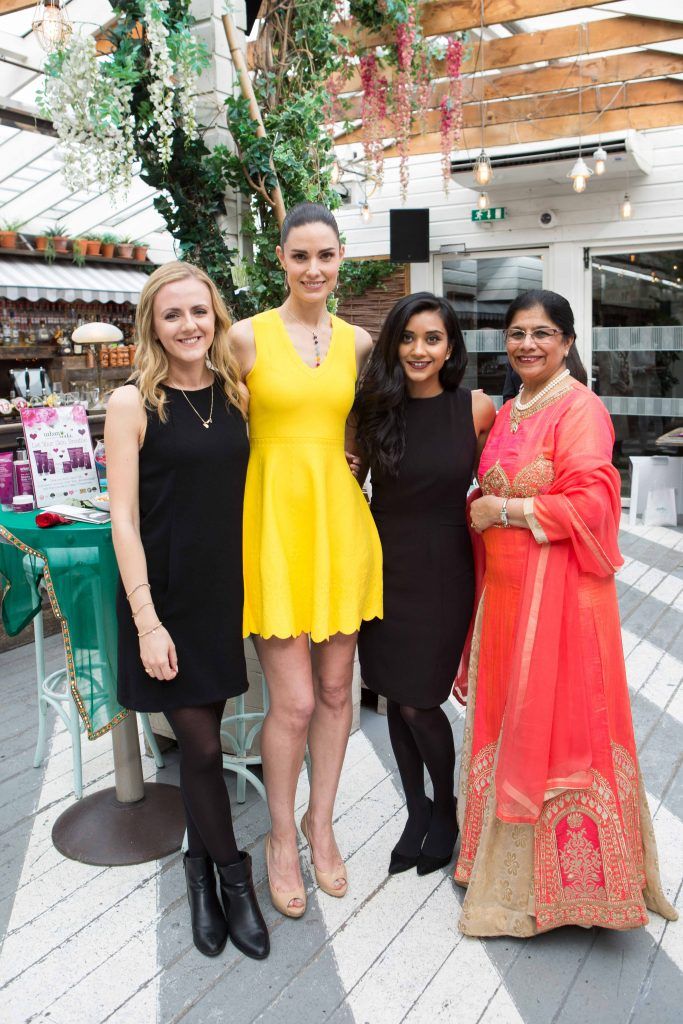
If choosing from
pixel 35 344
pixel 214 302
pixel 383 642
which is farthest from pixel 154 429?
pixel 35 344

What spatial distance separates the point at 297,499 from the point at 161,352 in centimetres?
47

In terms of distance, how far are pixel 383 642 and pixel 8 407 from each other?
6195 millimetres

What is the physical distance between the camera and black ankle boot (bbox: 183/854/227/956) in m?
2.00

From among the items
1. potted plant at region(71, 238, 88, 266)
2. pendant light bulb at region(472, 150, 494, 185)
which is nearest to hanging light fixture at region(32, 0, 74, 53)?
pendant light bulb at region(472, 150, 494, 185)

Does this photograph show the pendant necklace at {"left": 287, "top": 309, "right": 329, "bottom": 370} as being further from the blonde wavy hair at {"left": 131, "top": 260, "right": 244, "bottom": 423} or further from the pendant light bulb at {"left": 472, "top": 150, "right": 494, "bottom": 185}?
the pendant light bulb at {"left": 472, "top": 150, "right": 494, "bottom": 185}

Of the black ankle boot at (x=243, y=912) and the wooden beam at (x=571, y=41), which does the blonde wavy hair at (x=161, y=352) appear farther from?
the wooden beam at (x=571, y=41)

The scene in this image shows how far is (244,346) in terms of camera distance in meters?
2.02

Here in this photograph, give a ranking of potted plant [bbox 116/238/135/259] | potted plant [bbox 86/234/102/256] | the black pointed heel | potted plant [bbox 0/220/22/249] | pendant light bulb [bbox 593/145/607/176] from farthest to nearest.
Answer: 1. potted plant [bbox 116/238/135/259]
2. potted plant [bbox 86/234/102/256]
3. potted plant [bbox 0/220/22/249]
4. pendant light bulb [bbox 593/145/607/176]
5. the black pointed heel

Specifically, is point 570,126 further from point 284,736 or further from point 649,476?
point 284,736

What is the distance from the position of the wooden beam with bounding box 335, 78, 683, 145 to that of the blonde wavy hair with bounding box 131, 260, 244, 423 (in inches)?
206

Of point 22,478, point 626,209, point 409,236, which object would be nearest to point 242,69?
point 22,478

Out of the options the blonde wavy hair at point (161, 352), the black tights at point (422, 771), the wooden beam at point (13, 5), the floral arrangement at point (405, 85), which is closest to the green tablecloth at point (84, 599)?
the blonde wavy hair at point (161, 352)

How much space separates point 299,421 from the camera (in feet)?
6.54

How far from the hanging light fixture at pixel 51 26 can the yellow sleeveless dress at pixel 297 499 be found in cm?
163
